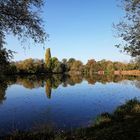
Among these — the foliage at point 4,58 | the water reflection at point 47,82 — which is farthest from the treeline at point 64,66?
the foliage at point 4,58

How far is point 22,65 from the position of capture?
124 m

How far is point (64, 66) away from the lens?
16862cm

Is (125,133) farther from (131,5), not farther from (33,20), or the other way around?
(131,5)

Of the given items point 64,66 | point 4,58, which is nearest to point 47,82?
point 4,58

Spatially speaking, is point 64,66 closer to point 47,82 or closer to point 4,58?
point 47,82

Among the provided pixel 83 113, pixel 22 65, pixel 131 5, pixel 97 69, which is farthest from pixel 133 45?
pixel 97 69

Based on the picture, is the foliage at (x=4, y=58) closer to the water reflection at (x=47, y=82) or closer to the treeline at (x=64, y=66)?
the water reflection at (x=47, y=82)

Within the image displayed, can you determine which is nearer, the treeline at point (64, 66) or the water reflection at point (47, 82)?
the water reflection at point (47, 82)

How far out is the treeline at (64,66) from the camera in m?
126

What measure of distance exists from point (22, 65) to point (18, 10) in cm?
11579

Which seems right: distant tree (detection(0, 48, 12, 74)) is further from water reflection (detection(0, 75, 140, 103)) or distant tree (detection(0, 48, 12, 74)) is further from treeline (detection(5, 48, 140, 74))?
treeline (detection(5, 48, 140, 74))

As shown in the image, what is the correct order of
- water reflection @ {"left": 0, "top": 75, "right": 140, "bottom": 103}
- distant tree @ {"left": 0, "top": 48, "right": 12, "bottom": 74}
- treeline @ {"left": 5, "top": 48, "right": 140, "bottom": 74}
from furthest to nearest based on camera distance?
1. treeline @ {"left": 5, "top": 48, "right": 140, "bottom": 74}
2. water reflection @ {"left": 0, "top": 75, "right": 140, "bottom": 103}
3. distant tree @ {"left": 0, "top": 48, "right": 12, "bottom": 74}

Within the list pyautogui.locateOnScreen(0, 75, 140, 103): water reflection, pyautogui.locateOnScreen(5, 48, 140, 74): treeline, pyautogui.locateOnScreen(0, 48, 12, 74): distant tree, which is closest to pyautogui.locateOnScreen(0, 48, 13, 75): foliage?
pyautogui.locateOnScreen(0, 48, 12, 74): distant tree

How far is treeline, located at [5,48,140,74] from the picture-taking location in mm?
125875
